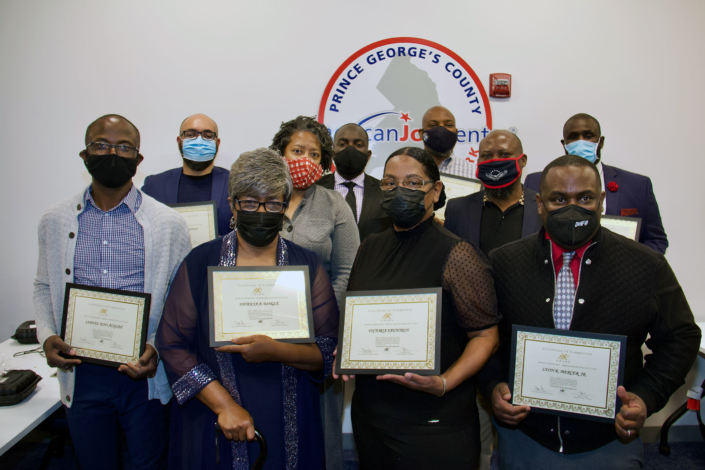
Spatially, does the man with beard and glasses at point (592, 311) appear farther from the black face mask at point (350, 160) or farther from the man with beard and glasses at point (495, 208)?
the black face mask at point (350, 160)

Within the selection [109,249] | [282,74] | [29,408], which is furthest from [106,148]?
[282,74]

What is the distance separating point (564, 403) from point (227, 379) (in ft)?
3.73

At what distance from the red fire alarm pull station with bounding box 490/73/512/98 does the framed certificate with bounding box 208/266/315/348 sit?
2711mm

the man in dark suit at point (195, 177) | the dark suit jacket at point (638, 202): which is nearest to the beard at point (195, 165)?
the man in dark suit at point (195, 177)

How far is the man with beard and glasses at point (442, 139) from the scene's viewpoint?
2873 mm

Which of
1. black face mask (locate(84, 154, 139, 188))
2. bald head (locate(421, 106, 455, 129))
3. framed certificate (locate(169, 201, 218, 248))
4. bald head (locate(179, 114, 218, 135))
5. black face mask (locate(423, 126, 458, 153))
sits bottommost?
framed certificate (locate(169, 201, 218, 248))

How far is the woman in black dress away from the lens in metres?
1.48

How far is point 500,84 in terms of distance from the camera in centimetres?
347

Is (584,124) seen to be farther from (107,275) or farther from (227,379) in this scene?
(107,275)

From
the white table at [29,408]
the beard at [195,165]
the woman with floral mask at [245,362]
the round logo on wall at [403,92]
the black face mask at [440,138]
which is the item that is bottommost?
the white table at [29,408]

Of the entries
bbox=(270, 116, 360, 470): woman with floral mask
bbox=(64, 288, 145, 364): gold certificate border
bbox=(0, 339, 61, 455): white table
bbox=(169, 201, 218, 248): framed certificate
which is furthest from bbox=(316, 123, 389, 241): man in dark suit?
bbox=(0, 339, 61, 455): white table

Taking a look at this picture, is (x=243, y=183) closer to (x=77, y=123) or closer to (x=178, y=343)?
(x=178, y=343)

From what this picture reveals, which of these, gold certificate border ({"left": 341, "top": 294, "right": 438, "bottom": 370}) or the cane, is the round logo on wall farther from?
the cane

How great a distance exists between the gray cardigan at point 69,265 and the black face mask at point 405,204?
974 mm
